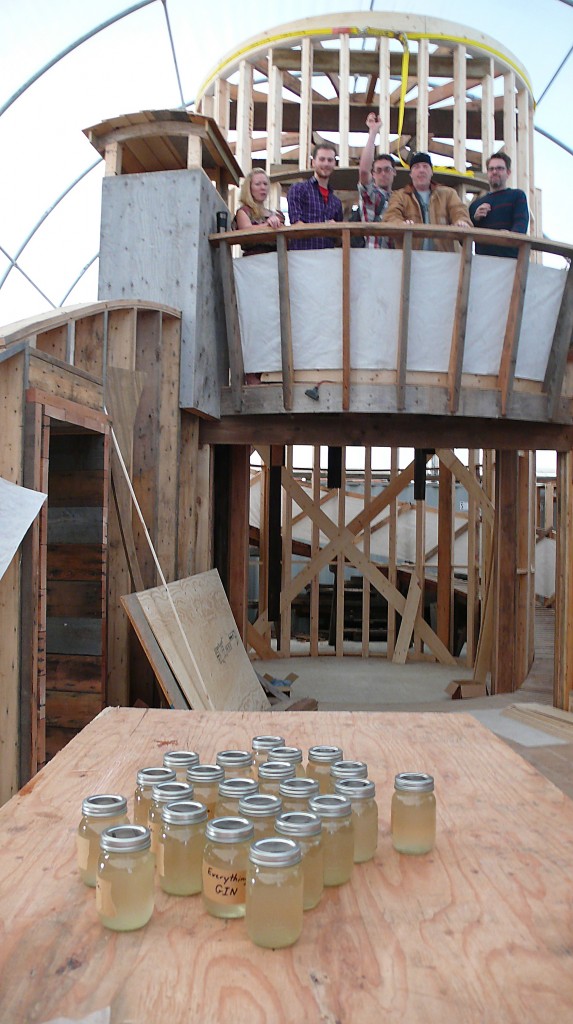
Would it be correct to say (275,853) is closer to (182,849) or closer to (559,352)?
(182,849)

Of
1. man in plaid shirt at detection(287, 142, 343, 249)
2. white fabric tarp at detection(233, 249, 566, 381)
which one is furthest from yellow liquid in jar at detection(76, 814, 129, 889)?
man in plaid shirt at detection(287, 142, 343, 249)

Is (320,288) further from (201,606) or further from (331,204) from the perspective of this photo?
(201,606)

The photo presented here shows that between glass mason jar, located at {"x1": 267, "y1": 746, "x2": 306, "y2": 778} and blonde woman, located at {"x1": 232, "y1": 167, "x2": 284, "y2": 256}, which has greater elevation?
blonde woman, located at {"x1": 232, "y1": 167, "x2": 284, "y2": 256}

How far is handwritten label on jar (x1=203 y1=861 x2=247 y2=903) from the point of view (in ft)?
5.55

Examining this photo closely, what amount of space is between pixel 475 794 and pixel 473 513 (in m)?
10.9

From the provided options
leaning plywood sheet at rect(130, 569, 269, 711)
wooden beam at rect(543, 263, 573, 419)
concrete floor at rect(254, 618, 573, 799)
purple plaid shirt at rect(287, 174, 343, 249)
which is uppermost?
purple plaid shirt at rect(287, 174, 343, 249)

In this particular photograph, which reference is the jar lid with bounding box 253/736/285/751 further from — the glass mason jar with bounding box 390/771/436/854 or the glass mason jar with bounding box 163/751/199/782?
the glass mason jar with bounding box 390/771/436/854

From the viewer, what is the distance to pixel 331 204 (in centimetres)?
788

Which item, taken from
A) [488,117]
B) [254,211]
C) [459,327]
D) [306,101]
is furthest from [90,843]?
[488,117]

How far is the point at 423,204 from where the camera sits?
7.82 metres

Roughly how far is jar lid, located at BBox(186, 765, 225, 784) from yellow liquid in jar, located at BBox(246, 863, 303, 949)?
506 mm

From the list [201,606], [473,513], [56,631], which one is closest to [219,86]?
[473,513]

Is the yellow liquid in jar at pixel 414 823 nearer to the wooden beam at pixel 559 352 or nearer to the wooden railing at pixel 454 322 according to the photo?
the wooden railing at pixel 454 322

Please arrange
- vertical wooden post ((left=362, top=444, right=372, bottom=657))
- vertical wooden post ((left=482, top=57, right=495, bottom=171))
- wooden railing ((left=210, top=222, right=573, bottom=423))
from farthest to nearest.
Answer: vertical wooden post ((left=362, top=444, right=372, bottom=657)) < vertical wooden post ((left=482, top=57, right=495, bottom=171)) < wooden railing ((left=210, top=222, right=573, bottom=423))
